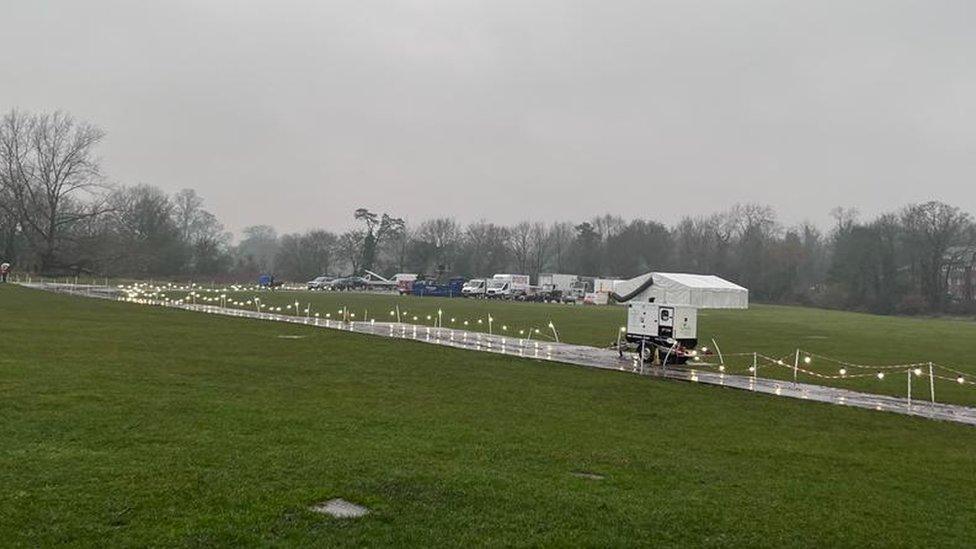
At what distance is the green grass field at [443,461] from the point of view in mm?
6633

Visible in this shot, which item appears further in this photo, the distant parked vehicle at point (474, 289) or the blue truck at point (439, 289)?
the blue truck at point (439, 289)

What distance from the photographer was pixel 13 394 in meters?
12.1

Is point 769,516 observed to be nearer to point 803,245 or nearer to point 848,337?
point 848,337

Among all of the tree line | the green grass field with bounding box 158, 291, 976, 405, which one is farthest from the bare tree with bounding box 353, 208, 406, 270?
the green grass field with bounding box 158, 291, 976, 405

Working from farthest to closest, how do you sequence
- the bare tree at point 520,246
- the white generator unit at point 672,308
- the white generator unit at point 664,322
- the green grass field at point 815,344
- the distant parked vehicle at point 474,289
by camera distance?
the bare tree at point 520,246 < the distant parked vehicle at point 474,289 < the white generator unit at point 672,308 < the white generator unit at point 664,322 < the green grass field at point 815,344

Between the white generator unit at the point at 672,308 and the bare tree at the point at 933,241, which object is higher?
the bare tree at the point at 933,241

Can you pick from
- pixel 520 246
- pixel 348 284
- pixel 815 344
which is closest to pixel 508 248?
pixel 520 246

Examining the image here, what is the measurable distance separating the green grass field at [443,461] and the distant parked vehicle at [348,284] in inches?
3082

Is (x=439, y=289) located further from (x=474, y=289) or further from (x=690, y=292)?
(x=690, y=292)

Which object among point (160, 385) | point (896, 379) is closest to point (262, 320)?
point (160, 385)

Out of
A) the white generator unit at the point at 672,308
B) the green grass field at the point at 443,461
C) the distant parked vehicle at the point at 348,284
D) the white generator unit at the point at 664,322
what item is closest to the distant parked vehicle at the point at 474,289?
the distant parked vehicle at the point at 348,284

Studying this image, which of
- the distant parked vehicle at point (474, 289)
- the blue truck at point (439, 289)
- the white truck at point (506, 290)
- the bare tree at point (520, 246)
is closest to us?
the white truck at point (506, 290)

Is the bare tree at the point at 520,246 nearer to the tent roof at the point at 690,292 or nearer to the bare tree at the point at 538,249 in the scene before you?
the bare tree at the point at 538,249

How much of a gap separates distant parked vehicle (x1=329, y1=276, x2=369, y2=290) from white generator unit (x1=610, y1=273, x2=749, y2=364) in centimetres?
7431
